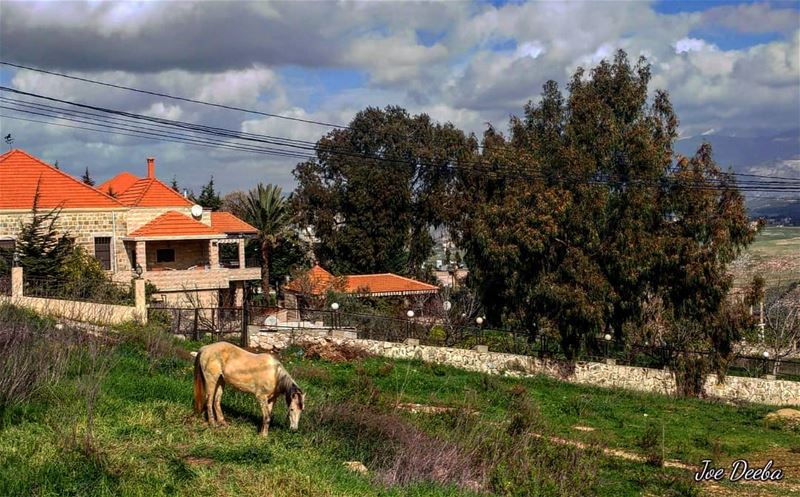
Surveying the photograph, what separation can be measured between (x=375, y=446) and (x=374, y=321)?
59.3 ft

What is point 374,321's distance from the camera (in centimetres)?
2816

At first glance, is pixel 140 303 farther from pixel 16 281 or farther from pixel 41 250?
pixel 41 250

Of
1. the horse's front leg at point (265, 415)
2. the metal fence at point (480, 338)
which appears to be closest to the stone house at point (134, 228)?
the metal fence at point (480, 338)

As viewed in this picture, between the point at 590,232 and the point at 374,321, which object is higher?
the point at 590,232

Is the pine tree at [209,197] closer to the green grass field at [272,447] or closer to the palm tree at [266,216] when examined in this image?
the palm tree at [266,216]

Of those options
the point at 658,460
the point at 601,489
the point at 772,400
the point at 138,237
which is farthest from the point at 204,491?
the point at 138,237

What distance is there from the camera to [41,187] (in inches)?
1347

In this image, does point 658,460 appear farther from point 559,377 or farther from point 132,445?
point 559,377

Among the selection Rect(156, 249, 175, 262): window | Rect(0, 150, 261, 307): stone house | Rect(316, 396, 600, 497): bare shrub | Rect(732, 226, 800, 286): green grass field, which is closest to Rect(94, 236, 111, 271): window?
Rect(0, 150, 261, 307): stone house

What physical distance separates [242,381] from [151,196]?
28320 mm

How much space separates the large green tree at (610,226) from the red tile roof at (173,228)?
12.2 m

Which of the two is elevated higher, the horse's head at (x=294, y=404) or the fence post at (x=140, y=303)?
the fence post at (x=140, y=303)

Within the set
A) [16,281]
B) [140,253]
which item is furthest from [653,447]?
[140,253]
